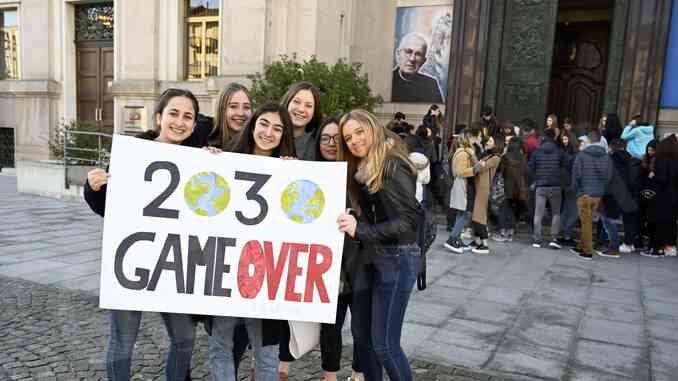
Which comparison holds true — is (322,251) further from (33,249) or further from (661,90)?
(661,90)

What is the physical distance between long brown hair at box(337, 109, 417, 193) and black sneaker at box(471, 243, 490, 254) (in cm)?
509

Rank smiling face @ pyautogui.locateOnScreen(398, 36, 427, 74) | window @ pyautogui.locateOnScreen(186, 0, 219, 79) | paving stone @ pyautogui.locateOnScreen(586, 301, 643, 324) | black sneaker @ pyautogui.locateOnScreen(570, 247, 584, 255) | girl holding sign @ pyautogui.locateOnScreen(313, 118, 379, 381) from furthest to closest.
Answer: window @ pyautogui.locateOnScreen(186, 0, 219, 79)
smiling face @ pyautogui.locateOnScreen(398, 36, 427, 74)
black sneaker @ pyautogui.locateOnScreen(570, 247, 584, 255)
paving stone @ pyautogui.locateOnScreen(586, 301, 643, 324)
girl holding sign @ pyautogui.locateOnScreen(313, 118, 379, 381)

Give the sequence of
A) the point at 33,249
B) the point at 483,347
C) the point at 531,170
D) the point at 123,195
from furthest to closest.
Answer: the point at 531,170 → the point at 33,249 → the point at 483,347 → the point at 123,195

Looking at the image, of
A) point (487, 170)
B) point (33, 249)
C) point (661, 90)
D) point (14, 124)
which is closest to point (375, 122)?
point (487, 170)

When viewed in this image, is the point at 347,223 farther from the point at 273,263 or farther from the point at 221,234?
the point at 221,234

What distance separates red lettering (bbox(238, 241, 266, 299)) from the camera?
2.73 meters

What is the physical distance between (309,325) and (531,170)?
20.9 feet

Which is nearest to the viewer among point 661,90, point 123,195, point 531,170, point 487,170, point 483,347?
point 123,195

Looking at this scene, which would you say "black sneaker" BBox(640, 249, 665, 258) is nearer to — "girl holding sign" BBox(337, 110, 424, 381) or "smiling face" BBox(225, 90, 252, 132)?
"girl holding sign" BBox(337, 110, 424, 381)

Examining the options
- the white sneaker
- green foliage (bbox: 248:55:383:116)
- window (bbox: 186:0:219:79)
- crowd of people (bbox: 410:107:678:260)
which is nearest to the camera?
crowd of people (bbox: 410:107:678:260)

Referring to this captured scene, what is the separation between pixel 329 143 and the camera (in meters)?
Answer: 3.12

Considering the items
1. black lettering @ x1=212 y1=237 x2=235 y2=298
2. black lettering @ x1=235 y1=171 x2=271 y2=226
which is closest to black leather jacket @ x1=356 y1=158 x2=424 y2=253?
black lettering @ x1=235 y1=171 x2=271 y2=226

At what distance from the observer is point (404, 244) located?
277cm

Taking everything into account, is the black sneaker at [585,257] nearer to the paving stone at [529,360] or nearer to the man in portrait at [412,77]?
the paving stone at [529,360]
